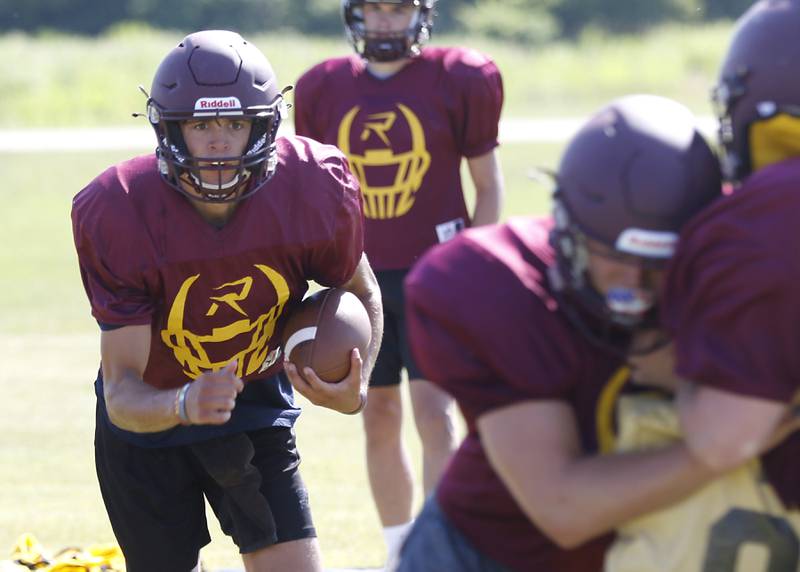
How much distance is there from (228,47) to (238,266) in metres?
0.60

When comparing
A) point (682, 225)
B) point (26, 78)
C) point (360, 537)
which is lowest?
point (26, 78)

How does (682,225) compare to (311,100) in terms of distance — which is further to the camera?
(311,100)

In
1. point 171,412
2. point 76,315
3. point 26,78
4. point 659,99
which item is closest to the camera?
point 659,99

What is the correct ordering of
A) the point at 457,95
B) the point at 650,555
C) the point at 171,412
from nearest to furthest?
the point at 650,555
the point at 171,412
the point at 457,95

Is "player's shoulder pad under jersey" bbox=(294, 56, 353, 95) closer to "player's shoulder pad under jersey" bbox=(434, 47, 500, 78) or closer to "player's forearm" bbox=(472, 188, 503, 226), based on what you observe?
"player's shoulder pad under jersey" bbox=(434, 47, 500, 78)

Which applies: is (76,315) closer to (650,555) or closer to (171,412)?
(171,412)

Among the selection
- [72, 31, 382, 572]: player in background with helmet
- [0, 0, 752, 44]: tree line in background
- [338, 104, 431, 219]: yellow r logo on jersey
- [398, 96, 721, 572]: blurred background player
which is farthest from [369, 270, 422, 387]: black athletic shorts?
[0, 0, 752, 44]: tree line in background

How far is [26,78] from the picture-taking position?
89.4ft

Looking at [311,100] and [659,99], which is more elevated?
[659,99]

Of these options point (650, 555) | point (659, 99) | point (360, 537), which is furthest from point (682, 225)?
point (360, 537)

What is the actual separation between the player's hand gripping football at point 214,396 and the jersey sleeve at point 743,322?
1266mm

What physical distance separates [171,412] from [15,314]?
7.55 m

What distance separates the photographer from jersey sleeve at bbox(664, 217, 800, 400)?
213 centimetres

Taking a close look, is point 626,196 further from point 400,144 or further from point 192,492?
point 400,144
